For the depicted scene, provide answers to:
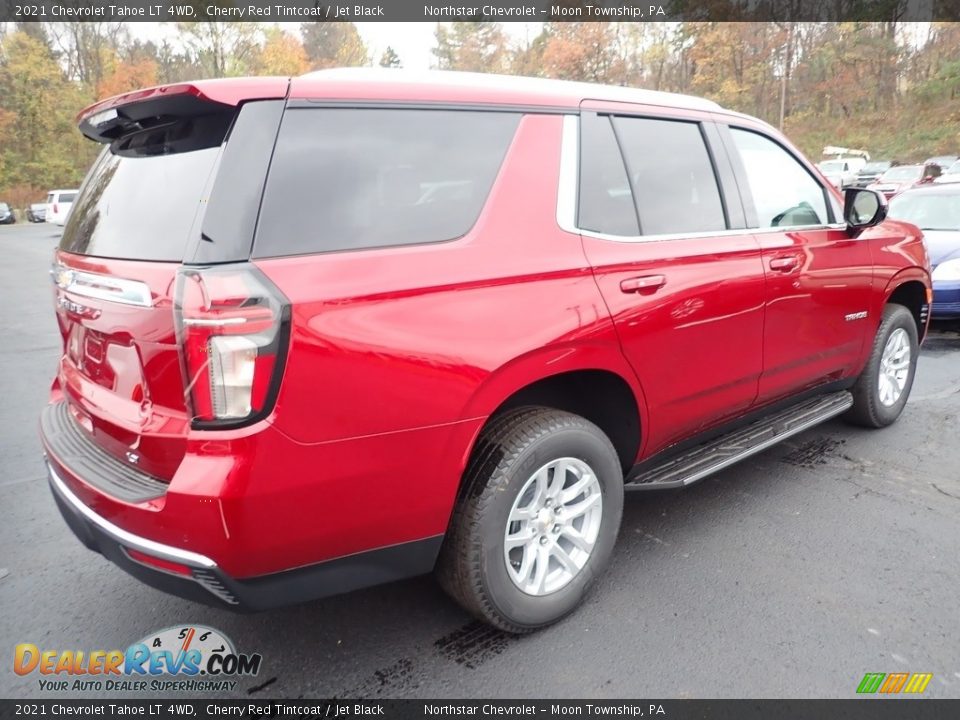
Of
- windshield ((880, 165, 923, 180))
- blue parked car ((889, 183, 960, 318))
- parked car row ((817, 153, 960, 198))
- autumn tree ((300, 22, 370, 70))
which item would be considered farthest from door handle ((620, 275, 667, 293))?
autumn tree ((300, 22, 370, 70))

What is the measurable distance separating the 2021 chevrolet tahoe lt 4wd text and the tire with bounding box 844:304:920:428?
1596 mm

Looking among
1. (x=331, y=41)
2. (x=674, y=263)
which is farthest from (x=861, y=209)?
(x=331, y=41)

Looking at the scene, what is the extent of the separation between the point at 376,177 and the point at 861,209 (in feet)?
10.5

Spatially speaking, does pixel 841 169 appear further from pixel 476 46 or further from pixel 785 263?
pixel 476 46

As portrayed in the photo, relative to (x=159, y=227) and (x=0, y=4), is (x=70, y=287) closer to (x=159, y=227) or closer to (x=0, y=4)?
(x=159, y=227)

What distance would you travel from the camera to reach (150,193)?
2.16m

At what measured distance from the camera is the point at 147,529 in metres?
1.93

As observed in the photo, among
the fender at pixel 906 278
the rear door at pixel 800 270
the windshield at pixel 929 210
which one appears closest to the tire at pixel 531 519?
the rear door at pixel 800 270

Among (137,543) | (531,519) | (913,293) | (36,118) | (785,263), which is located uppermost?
(36,118)

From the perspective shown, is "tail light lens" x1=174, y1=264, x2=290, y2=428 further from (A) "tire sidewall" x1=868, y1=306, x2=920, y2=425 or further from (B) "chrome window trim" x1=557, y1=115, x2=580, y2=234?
(A) "tire sidewall" x1=868, y1=306, x2=920, y2=425

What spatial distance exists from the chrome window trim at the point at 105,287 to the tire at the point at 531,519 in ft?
3.70

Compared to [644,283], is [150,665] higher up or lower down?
lower down

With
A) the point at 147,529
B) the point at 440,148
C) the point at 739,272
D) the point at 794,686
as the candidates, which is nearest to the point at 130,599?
the point at 147,529

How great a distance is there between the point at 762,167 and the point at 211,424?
2.95m
